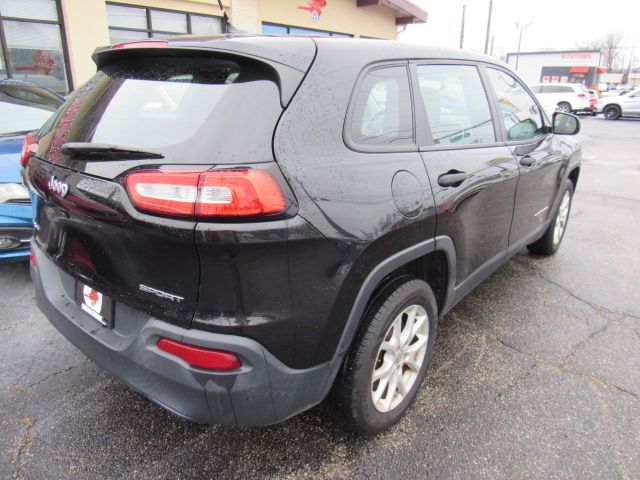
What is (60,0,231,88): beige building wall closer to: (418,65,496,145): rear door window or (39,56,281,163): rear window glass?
(39,56,281,163): rear window glass

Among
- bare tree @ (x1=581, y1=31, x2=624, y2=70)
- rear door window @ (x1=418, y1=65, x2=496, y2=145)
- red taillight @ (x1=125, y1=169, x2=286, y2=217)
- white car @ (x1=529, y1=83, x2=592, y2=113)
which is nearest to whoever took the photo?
red taillight @ (x1=125, y1=169, x2=286, y2=217)

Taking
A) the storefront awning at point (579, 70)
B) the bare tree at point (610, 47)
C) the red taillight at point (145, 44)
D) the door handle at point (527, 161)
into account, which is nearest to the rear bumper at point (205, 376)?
the red taillight at point (145, 44)

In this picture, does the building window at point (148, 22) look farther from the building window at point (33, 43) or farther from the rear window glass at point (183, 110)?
the rear window glass at point (183, 110)

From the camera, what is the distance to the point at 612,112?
2423cm

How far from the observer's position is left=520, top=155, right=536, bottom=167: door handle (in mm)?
3039

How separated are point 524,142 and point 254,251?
7.96 ft

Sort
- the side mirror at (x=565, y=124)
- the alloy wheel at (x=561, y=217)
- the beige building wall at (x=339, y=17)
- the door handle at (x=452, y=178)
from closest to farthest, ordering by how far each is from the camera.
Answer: the door handle at (x=452, y=178) < the side mirror at (x=565, y=124) < the alloy wheel at (x=561, y=217) < the beige building wall at (x=339, y=17)

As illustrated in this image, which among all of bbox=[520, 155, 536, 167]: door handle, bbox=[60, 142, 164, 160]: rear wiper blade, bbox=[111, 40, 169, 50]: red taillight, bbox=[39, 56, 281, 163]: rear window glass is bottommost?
bbox=[520, 155, 536, 167]: door handle

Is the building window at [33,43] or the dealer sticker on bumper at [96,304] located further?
the building window at [33,43]

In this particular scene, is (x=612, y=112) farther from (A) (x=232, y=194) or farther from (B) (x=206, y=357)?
(B) (x=206, y=357)

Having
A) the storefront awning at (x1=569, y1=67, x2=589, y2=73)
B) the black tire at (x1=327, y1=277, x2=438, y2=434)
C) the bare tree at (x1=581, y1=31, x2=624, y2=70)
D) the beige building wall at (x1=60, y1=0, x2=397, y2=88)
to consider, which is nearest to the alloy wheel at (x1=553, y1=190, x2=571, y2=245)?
the black tire at (x1=327, y1=277, x2=438, y2=434)

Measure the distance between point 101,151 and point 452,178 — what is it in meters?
1.55

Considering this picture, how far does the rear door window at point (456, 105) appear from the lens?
2.31 metres

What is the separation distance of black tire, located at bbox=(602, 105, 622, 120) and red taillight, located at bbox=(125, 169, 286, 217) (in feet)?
92.0
